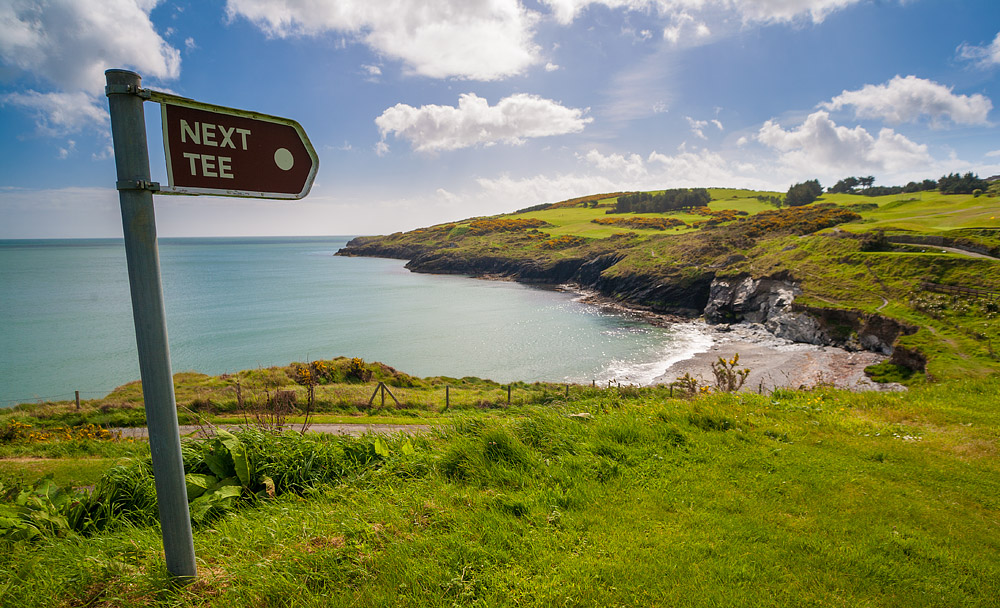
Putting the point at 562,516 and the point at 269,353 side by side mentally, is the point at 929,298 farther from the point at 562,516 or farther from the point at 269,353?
the point at 269,353

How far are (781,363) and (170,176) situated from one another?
1582 inches

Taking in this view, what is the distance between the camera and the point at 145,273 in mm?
2057

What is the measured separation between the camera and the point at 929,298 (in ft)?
113

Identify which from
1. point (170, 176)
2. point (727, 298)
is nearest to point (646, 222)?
point (727, 298)

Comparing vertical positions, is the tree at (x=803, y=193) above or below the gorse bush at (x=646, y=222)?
above

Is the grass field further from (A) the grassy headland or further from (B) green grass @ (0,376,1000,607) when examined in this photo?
(B) green grass @ (0,376,1000,607)

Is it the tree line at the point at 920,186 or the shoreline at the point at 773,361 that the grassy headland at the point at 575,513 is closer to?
the shoreline at the point at 773,361

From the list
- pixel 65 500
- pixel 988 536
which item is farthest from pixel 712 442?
pixel 65 500

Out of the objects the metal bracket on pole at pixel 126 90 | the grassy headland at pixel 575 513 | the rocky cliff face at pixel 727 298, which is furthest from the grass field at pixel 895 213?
the metal bracket on pole at pixel 126 90

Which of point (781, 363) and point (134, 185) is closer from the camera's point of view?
point (134, 185)

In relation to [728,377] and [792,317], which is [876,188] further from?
[728,377]

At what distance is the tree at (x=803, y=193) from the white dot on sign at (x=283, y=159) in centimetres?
12927

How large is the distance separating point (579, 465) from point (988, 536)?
11.3 feet

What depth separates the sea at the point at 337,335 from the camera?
35562 mm
